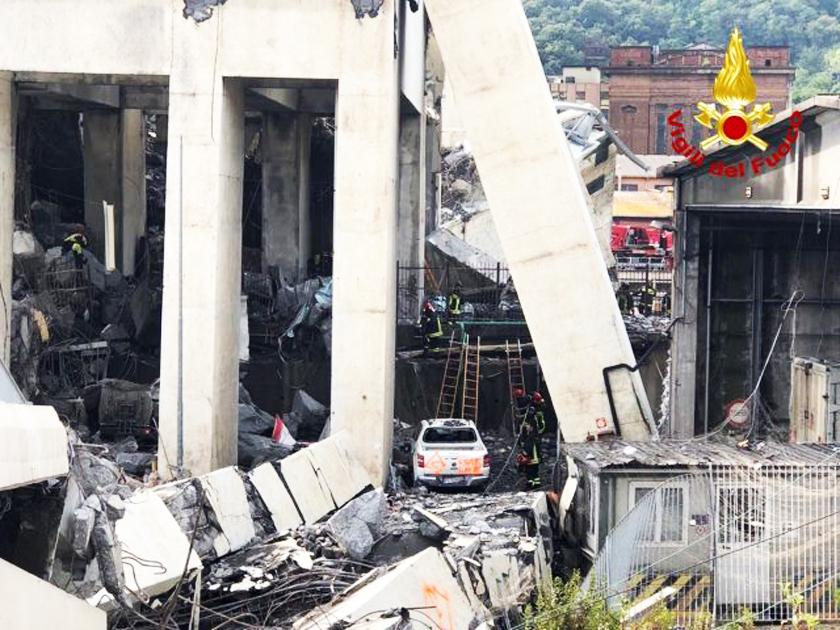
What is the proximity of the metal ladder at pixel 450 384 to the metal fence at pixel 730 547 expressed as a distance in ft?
47.3

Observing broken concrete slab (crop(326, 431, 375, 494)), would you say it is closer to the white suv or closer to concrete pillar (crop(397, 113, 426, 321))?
the white suv

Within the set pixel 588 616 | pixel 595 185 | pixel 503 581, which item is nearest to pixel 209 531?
pixel 503 581

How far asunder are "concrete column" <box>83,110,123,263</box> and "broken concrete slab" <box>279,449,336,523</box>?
15.5 metres

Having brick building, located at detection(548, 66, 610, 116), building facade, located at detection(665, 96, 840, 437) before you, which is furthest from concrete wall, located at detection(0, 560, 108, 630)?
brick building, located at detection(548, 66, 610, 116)

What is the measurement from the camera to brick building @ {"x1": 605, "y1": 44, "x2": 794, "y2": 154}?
311ft

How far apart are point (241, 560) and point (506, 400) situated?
51.0 ft

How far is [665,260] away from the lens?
2044 inches

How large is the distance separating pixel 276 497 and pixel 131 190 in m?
18.1

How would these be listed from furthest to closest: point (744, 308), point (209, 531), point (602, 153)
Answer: point (602, 153)
point (744, 308)
point (209, 531)

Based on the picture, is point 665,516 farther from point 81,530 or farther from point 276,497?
point 81,530

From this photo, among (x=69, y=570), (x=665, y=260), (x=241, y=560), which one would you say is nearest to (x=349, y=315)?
(x=241, y=560)

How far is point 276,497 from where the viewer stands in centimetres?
1925

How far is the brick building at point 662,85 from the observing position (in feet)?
311

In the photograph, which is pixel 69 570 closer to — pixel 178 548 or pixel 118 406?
pixel 178 548
